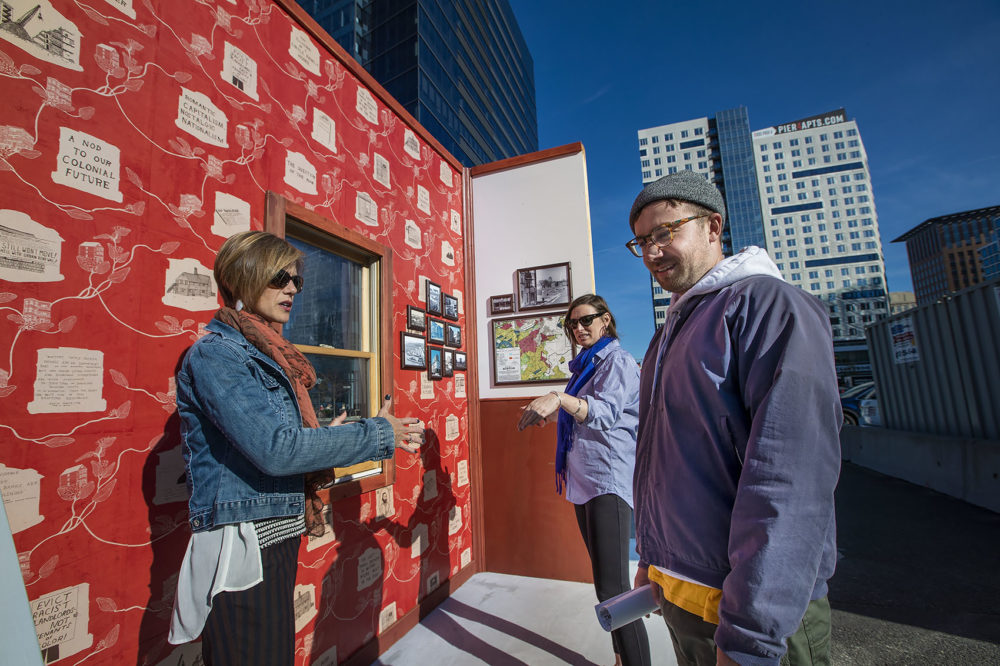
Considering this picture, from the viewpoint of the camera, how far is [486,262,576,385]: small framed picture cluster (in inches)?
140

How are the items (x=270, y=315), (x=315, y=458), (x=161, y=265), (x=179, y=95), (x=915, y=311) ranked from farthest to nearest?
(x=915, y=311)
(x=179, y=95)
(x=161, y=265)
(x=270, y=315)
(x=315, y=458)

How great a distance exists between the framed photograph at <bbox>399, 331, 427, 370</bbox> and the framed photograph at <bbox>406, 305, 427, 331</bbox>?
0.19ft

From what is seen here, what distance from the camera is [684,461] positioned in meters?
0.86

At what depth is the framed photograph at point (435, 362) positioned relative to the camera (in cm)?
305

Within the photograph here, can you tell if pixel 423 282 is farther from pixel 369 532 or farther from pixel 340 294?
pixel 369 532

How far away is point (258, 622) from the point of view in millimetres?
1044

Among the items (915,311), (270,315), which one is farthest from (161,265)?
Answer: (915,311)

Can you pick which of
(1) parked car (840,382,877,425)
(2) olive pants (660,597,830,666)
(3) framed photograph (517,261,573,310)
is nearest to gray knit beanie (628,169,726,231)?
(2) olive pants (660,597,830,666)

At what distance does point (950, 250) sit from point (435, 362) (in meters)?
107

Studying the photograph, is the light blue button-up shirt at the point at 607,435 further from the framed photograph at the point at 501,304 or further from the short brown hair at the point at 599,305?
the framed photograph at the point at 501,304

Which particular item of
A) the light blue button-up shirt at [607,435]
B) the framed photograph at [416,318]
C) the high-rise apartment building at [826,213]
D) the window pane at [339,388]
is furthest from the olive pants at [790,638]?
the high-rise apartment building at [826,213]

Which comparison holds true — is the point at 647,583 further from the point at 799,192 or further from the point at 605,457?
the point at 799,192

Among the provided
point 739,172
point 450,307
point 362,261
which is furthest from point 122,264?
point 739,172

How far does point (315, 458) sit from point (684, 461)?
0.85 meters
